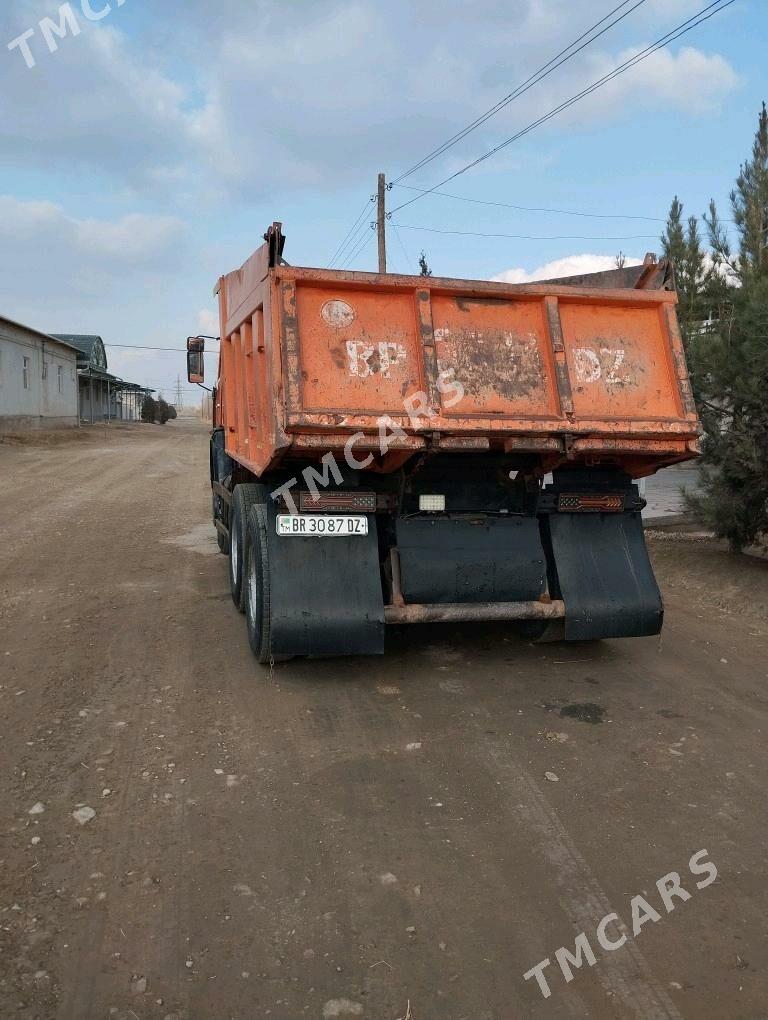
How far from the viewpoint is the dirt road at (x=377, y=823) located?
2.59 metres

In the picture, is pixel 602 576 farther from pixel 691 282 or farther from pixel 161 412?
pixel 161 412

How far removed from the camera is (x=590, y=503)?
18.5ft

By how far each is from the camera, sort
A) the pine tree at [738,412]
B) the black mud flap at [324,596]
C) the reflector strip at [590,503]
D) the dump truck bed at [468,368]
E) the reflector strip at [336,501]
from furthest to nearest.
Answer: the pine tree at [738,412] → the reflector strip at [590,503] → the reflector strip at [336,501] → the black mud flap at [324,596] → the dump truck bed at [468,368]

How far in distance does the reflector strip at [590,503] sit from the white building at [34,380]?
95.8 ft

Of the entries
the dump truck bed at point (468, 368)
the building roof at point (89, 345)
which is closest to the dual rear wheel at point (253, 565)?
the dump truck bed at point (468, 368)

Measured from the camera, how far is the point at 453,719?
4.67 meters

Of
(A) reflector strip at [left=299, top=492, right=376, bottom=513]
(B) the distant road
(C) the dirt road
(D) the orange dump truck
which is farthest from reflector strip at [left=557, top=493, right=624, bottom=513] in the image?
(B) the distant road

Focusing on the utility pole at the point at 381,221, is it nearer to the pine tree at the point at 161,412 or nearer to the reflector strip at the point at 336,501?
the reflector strip at the point at 336,501

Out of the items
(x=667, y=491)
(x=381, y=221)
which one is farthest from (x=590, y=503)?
(x=381, y=221)

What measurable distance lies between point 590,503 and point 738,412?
2.92m

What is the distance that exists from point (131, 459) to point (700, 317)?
1899 centimetres

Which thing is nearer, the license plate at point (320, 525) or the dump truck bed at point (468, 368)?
the dump truck bed at point (468, 368)

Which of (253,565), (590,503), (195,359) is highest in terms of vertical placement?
(195,359)

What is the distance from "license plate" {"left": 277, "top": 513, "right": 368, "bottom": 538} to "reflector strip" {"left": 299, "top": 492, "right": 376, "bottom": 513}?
62 millimetres
